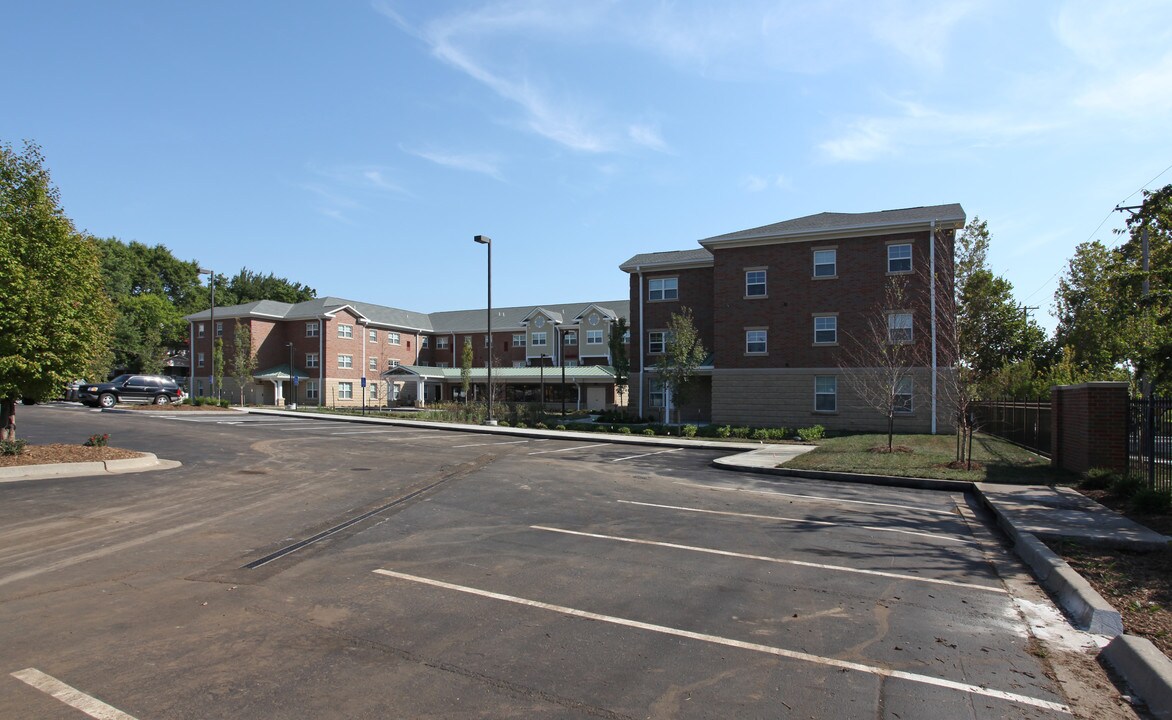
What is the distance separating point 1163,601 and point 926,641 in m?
2.92

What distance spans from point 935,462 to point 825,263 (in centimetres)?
1648

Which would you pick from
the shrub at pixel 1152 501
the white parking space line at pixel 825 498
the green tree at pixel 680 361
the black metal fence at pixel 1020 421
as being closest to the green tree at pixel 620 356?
the green tree at pixel 680 361

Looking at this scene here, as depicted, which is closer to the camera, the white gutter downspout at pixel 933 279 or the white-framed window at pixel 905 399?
the white gutter downspout at pixel 933 279

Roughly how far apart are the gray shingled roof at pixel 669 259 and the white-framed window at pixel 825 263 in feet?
22.1

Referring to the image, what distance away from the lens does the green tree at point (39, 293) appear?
13.4m

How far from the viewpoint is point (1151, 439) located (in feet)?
39.2

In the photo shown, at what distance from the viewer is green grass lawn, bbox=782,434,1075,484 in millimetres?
15078

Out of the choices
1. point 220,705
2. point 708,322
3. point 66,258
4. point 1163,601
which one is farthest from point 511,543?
point 708,322

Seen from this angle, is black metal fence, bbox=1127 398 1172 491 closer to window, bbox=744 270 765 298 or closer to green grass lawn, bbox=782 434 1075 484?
green grass lawn, bbox=782 434 1075 484

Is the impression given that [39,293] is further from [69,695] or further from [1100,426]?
[1100,426]

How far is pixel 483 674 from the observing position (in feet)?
14.6

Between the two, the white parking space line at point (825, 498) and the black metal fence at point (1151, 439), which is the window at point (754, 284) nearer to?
the black metal fence at point (1151, 439)

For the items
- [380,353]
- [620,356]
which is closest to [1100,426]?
[620,356]

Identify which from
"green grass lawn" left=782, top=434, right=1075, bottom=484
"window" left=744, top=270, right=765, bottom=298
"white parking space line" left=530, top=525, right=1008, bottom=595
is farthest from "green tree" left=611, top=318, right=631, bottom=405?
"white parking space line" left=530, top=525, right=1008, bottom=595
